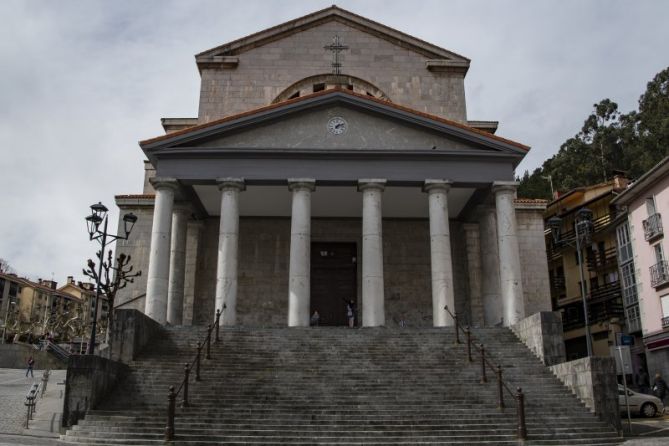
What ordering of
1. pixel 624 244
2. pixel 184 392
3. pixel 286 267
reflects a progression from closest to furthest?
1. pixel 184 392
2. pixel 286 267
3. pixel 624 244

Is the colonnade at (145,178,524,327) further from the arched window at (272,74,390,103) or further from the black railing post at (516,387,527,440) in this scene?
the arched window at (272,74,390,103)

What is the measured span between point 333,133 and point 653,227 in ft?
52.1

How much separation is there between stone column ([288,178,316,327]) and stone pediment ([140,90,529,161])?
4.08 ft

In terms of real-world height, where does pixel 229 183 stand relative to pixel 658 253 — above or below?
above

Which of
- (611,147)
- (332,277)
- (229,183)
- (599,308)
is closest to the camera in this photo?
(229,183)

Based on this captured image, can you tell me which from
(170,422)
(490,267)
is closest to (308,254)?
(490,267)

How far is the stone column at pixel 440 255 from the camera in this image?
19.0 meters

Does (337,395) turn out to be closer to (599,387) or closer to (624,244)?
(599,387)

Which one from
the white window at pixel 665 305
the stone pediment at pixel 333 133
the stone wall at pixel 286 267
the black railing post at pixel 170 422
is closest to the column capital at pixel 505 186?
the stone pediment at pixel 333 133

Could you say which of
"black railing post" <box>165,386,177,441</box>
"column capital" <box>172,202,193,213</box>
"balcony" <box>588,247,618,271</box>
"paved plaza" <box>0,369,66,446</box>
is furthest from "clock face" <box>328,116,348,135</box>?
"balcony" <box>588,247,618,271</box>

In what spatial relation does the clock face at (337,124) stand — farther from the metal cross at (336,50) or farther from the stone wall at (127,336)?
the stone wall at (127,336)

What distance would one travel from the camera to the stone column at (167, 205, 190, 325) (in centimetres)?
2231

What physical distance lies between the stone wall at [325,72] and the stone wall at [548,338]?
1279 centimetres

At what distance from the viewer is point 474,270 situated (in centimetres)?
2430
